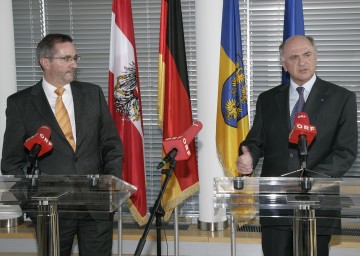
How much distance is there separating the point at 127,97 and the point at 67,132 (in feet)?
4.00

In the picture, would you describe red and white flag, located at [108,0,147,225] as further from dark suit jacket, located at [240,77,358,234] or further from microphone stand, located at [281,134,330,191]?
microphone stand, located at [281,134,330,191]

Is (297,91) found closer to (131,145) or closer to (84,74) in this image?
(131,145)

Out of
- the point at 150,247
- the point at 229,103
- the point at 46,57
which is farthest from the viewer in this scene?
the point at 150,247

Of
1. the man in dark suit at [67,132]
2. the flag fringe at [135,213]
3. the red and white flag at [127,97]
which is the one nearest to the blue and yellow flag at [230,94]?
the red and white flag at [127,97]

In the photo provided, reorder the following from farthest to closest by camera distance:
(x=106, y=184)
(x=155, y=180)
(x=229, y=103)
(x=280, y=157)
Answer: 1. (x=155, y=180)
2. (x=229, y=103)
3. (x=280, y=157)
4. (x=106, y=184)

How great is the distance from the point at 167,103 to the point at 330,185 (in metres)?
2.38

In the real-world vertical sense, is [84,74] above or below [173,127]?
above

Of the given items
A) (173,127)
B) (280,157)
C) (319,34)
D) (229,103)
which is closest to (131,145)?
(173,127)

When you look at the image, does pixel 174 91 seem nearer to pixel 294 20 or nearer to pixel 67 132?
pixel 294 20

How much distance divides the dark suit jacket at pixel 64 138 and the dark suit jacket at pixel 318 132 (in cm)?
85

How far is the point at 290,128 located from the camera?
3.01m

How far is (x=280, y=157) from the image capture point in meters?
3.01

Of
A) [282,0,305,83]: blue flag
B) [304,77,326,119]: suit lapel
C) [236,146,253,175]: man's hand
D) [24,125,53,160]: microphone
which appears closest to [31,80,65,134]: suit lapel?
[24,125,53,160]: microphone

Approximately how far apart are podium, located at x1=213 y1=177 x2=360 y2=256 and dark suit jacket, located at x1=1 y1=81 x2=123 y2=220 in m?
1.16
